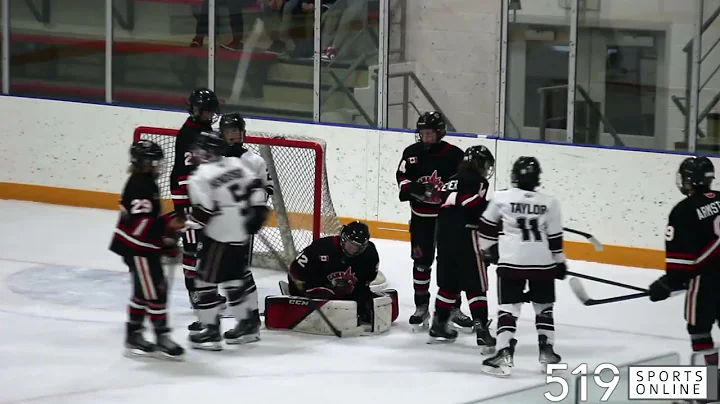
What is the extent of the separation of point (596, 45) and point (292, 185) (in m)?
2.25

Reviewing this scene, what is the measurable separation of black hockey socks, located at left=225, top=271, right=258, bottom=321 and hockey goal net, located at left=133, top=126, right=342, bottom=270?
159cm

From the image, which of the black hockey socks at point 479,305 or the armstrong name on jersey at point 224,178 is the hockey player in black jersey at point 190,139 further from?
the black hockey socks at point 479,305

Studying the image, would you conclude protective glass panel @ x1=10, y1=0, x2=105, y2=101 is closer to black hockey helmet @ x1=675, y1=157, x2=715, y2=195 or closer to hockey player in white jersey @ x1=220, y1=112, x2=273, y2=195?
hockey player in white jersey @ x1=220, y1=112, x2=273, y2=195

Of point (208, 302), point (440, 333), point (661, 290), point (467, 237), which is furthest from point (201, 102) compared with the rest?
point (661, 290)

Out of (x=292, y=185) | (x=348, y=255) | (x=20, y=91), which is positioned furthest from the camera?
(x=20, y=91)

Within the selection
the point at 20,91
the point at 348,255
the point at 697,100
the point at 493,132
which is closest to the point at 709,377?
the point at 348,255

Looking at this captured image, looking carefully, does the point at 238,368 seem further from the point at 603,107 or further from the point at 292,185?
the point at 603,107

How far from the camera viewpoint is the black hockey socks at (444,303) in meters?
6.29

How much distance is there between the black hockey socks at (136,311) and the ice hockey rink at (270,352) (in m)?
0.18

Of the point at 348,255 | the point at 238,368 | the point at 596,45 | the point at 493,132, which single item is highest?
the point at 596,45

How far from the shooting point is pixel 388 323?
659 centimetres

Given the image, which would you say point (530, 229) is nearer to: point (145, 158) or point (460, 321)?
point (460, 321)

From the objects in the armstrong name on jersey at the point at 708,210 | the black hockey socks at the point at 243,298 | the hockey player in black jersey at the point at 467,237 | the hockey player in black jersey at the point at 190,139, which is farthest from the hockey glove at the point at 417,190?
the armstrong name on jersey at the point at 708,210

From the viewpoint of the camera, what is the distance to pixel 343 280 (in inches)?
251
